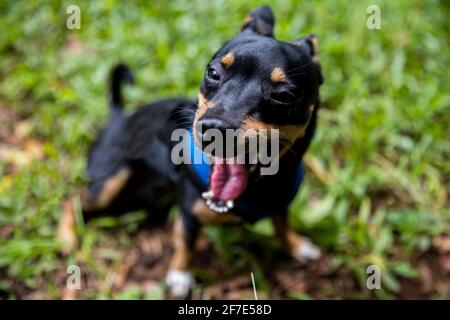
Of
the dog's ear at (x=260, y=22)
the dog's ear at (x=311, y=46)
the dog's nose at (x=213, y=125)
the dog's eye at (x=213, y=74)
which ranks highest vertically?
the dog's ear at (x=260, y=22)

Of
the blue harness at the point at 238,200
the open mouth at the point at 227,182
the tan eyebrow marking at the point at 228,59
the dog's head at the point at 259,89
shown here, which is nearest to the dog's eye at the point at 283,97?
the dog's head at the point at 259,89

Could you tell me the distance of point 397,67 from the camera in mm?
4980

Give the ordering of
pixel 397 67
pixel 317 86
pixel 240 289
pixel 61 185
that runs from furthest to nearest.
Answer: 1. pixel 397 67
2. pixel 61 185
3. pixel 240 289
4. pixel 317 86

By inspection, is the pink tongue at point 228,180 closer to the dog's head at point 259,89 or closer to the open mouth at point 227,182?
the open mouth at point 227,182

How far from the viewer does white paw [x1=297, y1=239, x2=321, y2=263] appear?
4.01 m

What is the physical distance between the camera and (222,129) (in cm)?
257

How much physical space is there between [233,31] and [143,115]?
1.78m

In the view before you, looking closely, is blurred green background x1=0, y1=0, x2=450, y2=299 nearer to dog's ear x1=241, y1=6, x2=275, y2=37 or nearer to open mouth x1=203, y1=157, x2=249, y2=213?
open mouth x1=203, y1=157, x2=249, y2=213

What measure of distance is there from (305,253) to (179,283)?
41.9 inches

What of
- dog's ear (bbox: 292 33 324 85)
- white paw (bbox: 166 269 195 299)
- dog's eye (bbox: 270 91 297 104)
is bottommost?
white paw (bbox: 166 269 195 299)

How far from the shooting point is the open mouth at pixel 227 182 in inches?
117

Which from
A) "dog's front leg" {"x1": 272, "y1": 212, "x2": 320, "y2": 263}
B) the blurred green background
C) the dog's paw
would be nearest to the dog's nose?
"dog's front leg" {"x1": 272, "y1": 212, "x2": 320, "y2": 263}
